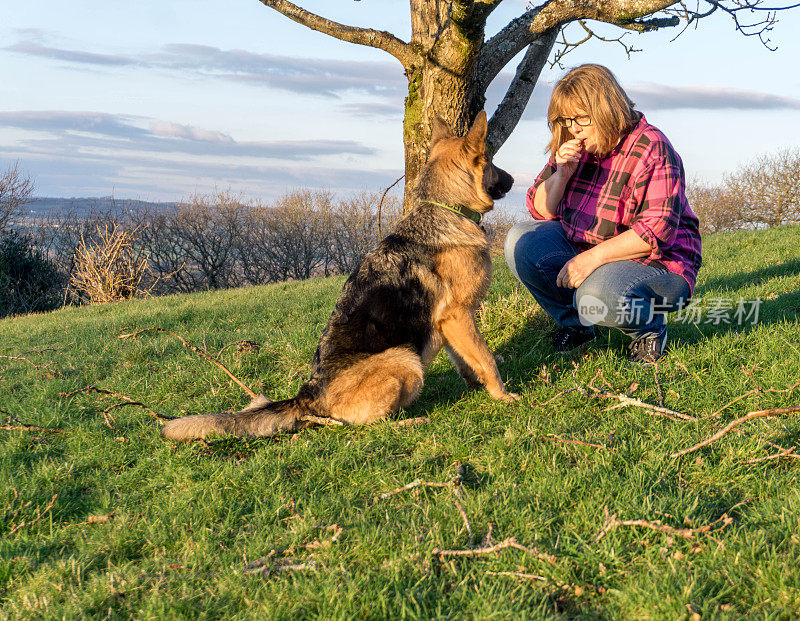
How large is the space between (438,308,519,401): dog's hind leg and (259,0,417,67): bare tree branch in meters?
3.48

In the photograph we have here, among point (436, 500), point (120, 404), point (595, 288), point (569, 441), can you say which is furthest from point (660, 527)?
point (120, 404)

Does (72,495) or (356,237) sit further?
(356,237)

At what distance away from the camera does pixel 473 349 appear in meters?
4.19

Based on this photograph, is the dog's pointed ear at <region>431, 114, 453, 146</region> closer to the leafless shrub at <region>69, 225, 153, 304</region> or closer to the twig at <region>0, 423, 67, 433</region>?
the twig at <region>0, 423, 67, 433</region>

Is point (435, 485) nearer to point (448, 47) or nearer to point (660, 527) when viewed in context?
point (660, 527)

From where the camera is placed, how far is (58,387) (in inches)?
221

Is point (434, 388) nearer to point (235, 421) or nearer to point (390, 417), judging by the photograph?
point (390, 417)

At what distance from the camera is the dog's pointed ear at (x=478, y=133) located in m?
4.07

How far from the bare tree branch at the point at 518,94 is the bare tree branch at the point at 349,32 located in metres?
1.67

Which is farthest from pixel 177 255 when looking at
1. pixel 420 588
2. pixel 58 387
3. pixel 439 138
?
pixel 420 588

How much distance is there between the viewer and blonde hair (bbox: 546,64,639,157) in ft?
13.9

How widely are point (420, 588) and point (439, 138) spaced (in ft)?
11.9

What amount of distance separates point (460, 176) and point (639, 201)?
1.44m

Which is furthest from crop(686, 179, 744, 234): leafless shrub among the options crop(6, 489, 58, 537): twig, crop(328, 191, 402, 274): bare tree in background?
crop(6, 489, 58, 537): twig
